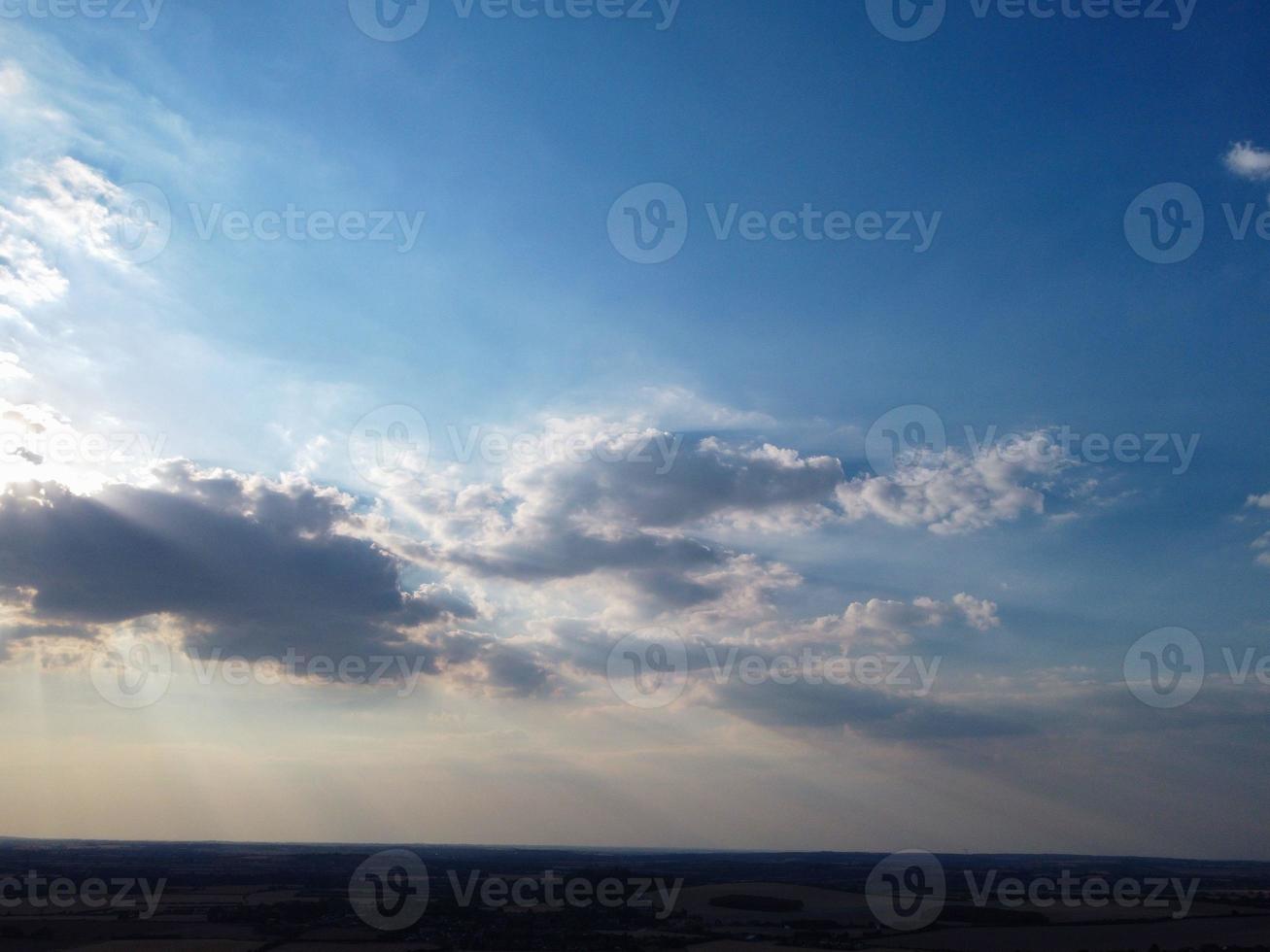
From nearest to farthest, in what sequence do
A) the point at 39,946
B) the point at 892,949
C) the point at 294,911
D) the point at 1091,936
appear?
the point at 39,946 → the point at 892,949 → the point at 1091,936 → the point at 294,911

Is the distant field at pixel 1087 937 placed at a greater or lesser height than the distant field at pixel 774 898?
greater

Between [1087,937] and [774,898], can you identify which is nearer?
[1087,937]

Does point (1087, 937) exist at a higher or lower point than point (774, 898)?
higher

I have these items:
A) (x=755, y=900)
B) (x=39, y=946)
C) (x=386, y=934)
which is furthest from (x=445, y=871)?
(x=39, y=946)

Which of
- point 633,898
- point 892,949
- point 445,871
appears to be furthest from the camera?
point 445,871

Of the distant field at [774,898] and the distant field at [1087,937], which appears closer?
the distant field at [1087,937]

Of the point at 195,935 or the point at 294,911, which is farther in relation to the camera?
the point at 294,911

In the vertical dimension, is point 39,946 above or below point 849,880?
above

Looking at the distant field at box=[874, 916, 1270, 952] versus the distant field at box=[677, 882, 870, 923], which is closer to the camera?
the distant field at box=[874, 916, 1270, 952]

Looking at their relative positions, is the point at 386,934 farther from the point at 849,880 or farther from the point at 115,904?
the point at 849,880

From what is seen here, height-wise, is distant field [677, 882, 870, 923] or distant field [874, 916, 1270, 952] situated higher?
distant field [874, 916, 1270, 952]

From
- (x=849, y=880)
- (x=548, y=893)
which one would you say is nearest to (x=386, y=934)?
(x=548, y=893)
